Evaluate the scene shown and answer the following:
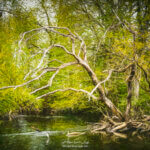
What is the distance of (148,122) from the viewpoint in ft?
38.2

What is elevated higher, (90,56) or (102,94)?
(90,56)

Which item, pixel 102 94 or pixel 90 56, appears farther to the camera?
pixel 90 56

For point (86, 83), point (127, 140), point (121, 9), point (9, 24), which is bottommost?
point (127, 140)

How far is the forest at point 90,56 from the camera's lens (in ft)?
36.7

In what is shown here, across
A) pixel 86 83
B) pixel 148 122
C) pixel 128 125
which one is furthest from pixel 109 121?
pixel 86 83

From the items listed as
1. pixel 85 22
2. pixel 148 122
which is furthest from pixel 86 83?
pixel 148 122

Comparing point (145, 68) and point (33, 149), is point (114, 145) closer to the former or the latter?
point (33, 149)

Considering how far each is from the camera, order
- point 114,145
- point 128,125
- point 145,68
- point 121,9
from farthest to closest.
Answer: point 121,9 < point 128,125 < point 145,68 < point 114,145

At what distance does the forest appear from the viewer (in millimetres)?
11188

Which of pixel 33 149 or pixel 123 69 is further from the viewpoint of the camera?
pixel 123 69

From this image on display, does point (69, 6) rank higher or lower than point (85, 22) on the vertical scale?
higher

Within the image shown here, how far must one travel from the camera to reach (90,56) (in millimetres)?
14477

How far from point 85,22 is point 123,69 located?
23.0 feet

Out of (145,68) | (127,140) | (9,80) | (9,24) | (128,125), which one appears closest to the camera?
(127,140)
